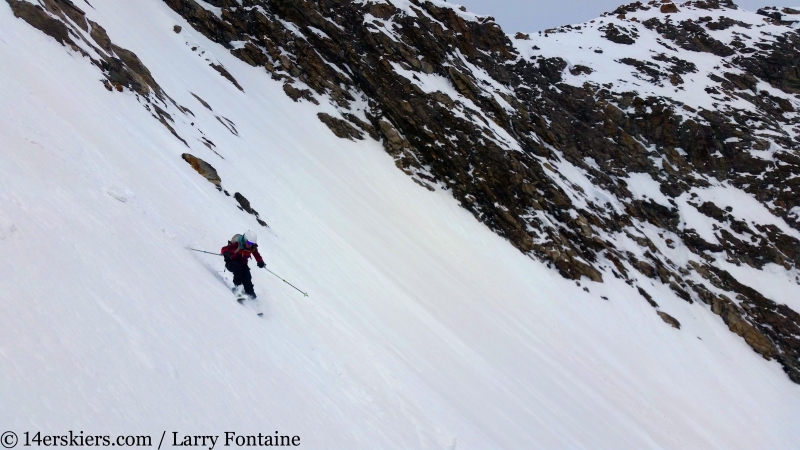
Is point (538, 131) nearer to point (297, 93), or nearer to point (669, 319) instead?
point (669, 319)

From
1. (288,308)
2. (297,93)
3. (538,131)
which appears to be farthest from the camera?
(538,131)

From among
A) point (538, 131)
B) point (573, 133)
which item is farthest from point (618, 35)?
point (538, 131)

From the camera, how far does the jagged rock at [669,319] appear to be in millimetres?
24781

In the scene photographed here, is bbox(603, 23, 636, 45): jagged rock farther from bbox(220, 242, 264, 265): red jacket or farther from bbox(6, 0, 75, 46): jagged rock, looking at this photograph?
bbox(220, 242, 264, 265): red jacket

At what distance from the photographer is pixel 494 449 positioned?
29.0ft

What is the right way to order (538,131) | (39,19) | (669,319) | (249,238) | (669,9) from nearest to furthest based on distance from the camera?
(249,238)
(39,19)
(669,319)
(538,131)
(669,9)

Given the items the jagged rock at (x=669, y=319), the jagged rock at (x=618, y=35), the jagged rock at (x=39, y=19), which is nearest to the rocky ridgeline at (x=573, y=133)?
the jagged rock at (x=669, y=319)

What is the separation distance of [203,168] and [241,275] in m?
6.48

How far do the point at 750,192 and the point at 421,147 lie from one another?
80.7 feet

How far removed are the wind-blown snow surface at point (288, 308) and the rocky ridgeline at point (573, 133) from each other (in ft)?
7.37

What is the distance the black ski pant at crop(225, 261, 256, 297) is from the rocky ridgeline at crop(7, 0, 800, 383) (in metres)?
21.2

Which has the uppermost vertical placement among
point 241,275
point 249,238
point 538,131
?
point 538,131

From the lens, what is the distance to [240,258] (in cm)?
754

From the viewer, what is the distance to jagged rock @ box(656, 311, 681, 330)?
81.3 ft
